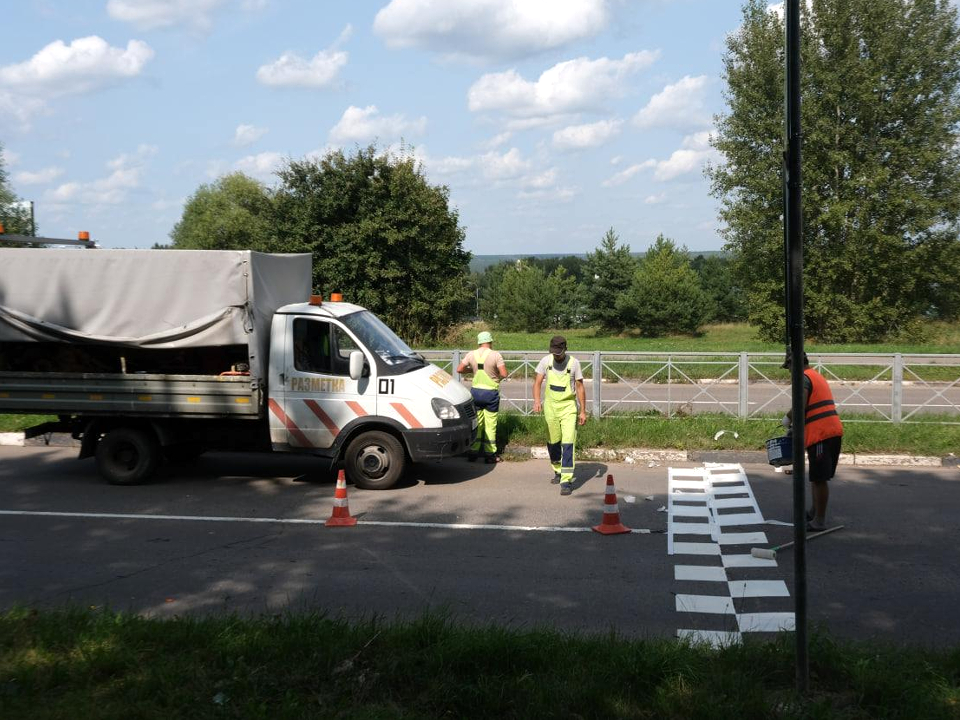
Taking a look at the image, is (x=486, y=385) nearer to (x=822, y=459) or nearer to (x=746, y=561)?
(x=822, y=459)

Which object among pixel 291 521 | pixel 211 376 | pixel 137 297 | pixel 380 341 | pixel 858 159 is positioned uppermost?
pixel 858 159

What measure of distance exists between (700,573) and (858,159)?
32994 millimetres

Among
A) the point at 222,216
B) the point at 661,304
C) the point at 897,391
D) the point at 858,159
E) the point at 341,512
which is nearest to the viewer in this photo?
the point at 341,512

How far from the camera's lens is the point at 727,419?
1391 cm

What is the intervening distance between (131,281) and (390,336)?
319 cm

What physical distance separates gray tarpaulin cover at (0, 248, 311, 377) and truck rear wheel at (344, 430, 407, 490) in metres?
1.44

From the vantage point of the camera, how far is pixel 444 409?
10398 mm

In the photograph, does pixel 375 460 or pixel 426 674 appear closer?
pixel 426 674

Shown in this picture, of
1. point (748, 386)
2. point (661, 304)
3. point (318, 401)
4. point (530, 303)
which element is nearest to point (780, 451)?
point (318, 401)

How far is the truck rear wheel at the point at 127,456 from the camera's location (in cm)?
1051

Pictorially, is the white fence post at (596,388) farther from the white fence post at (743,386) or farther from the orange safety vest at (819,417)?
the orange safety vest at (819,417)

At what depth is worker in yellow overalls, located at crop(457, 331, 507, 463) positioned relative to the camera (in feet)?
39.2

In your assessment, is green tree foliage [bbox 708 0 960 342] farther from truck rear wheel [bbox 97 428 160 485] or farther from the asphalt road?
truck rear wheel [bbox 97 428 160 485]

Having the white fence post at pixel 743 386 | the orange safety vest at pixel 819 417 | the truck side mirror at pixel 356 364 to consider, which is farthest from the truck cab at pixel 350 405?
the white fence post at pixel 743 386
